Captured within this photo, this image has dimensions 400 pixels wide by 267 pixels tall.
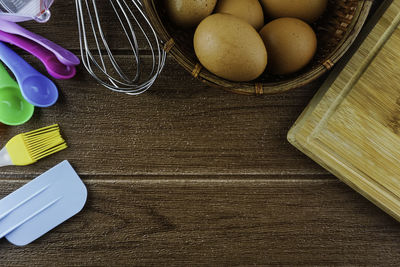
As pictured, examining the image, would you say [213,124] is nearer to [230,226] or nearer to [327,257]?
[230,226]

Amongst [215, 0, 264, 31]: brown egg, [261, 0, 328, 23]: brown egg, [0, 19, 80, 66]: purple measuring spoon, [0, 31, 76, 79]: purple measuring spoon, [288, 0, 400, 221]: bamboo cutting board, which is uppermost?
[261, 0, 328, 23]: brown egg

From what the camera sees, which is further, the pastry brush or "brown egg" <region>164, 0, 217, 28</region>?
the pastry brush

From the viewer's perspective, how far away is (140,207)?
1.88 ft

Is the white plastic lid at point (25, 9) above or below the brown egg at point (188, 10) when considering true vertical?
below

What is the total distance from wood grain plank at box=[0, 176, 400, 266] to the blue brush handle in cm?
18

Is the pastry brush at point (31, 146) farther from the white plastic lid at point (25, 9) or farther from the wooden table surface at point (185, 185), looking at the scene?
the white plastic lid at point (25, 9)

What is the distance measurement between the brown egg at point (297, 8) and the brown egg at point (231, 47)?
0.07m

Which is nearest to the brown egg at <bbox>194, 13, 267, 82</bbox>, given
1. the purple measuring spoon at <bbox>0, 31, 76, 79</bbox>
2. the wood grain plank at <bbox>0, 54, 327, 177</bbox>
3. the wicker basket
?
the wicker basket

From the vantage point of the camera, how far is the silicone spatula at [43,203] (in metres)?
0.56

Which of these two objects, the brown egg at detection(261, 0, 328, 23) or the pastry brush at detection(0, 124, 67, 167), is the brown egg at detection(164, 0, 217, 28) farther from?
the pastry brush at detection(0, 124, 67, 167)

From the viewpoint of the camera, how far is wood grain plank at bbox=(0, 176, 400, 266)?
1.86 ft

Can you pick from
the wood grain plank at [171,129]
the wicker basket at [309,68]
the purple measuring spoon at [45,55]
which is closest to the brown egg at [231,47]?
the wicker basket at [309,68]

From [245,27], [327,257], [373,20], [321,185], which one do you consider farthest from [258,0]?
[327,257]

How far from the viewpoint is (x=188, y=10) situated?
0.45 meters
